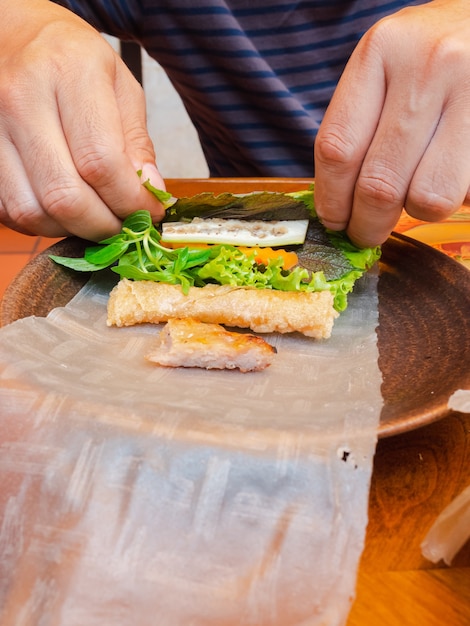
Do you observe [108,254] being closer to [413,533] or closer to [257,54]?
[413,533]

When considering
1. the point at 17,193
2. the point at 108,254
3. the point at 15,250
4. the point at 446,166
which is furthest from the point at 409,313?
the point at 15,250

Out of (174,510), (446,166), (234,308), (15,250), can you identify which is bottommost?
(15,250)

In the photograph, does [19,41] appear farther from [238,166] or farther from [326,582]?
[326,582]

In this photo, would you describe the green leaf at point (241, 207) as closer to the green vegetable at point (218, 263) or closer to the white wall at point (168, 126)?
the green vegetable at point (218, 263)

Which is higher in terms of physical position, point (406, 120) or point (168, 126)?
point (406, 120)

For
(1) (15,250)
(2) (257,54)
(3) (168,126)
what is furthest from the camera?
(3) (168,126)

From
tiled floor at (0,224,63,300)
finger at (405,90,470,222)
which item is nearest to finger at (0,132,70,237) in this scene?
tiled floor at (0,224,63,300)
